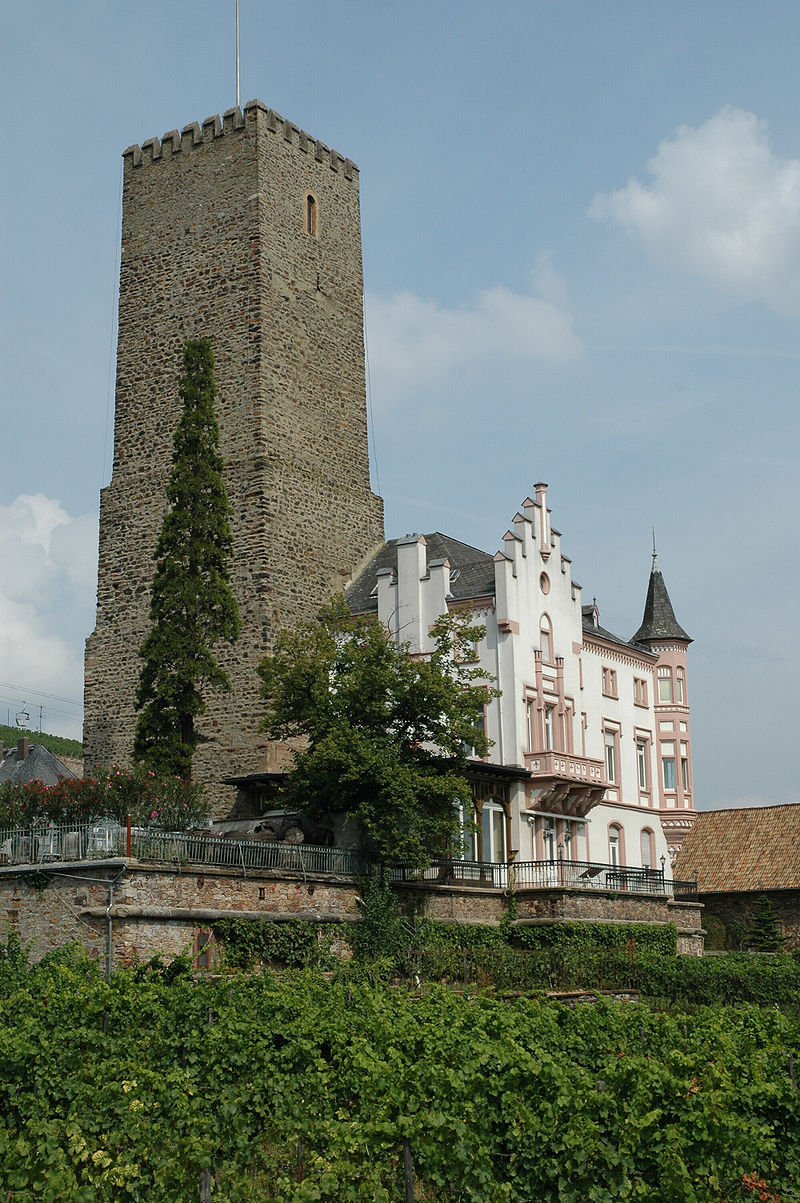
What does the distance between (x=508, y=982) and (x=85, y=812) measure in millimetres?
9145

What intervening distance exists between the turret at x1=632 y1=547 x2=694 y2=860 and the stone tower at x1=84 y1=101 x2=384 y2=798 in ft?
33.8

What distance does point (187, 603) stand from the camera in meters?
31.0

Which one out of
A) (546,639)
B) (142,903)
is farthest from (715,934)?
(142,903)

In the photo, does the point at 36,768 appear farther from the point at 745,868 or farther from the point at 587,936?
the point at 587,936

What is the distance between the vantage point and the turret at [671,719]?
1709 inches

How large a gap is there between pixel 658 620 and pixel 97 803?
24521mm

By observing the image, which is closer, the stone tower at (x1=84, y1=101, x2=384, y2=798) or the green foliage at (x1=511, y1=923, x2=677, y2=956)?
the green foliage at (x1=511, y1=923, x2=677, y2=956)

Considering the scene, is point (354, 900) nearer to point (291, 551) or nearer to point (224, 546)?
point (224, 546)

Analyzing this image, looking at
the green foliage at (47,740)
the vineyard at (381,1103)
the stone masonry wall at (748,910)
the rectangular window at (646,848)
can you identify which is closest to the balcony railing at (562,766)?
the rectangular window at (646,848)

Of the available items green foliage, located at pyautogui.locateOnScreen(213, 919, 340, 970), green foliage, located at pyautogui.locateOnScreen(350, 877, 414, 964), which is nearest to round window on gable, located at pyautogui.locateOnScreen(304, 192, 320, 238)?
green foliage, located at pyautogui.locateOnScreen(350, 877, 414, 964)

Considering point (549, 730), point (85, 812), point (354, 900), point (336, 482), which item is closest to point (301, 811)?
point (354, 900)

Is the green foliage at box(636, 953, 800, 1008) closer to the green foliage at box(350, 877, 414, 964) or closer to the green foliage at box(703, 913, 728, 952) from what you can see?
the green foliage at box(350, 877, 414, 964)

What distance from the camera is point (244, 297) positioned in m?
38.5

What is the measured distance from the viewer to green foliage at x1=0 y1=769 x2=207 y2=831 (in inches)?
1024
